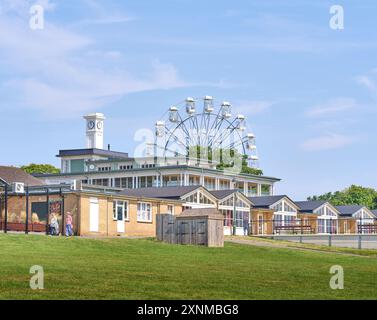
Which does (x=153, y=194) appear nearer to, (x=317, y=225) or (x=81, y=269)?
(x=317, y=225)

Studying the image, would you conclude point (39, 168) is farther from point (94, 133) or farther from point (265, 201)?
point (265, 201)

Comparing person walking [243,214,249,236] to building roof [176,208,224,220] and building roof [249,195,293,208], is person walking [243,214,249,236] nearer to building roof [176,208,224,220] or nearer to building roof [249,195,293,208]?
building roof [249,195,293,208]

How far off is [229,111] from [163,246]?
63.1m

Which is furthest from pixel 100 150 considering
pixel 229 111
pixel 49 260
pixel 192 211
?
pixel 49 260

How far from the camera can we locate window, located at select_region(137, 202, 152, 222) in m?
61.0

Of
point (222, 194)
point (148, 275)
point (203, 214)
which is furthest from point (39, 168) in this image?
point (148, 275)

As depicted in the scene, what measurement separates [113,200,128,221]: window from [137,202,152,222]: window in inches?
64.5

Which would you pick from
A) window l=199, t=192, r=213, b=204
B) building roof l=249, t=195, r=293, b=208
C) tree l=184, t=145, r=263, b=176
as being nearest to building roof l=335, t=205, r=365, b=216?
building roof l=249, t=195, r=293, b=208

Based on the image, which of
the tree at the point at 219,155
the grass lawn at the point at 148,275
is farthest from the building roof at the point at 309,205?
the grass lawn at the point at 148,275

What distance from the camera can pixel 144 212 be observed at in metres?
61.7

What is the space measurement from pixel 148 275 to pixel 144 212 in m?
38.1

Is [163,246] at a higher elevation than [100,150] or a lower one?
lower
